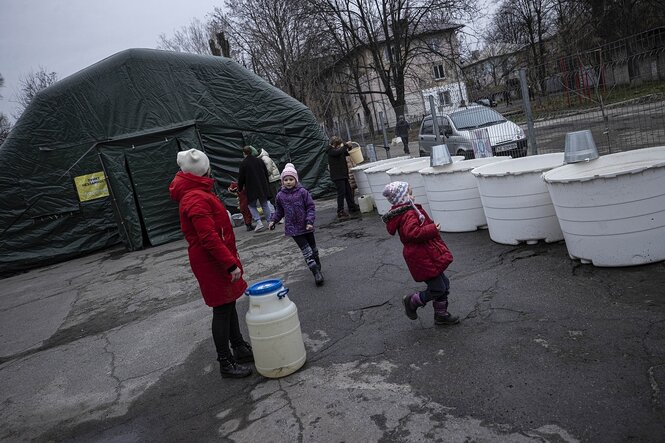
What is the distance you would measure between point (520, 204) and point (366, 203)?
17.3 ft

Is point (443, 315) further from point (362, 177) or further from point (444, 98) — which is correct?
point (444, 98)

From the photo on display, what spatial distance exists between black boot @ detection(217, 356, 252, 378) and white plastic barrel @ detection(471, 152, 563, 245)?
3602 millimetres

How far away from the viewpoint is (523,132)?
10.2 metres

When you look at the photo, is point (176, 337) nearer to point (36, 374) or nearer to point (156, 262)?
point (36, 374)

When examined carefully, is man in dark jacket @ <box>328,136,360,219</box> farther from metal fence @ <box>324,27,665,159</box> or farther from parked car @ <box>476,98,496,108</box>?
metal fence @ <box>324,27,665,159</box>

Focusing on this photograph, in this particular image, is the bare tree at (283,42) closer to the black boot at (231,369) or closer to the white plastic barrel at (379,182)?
the white plastic barrel at (379,182)

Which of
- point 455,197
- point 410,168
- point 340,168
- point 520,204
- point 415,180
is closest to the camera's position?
point 520,204

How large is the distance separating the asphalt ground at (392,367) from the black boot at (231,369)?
69 millimetres

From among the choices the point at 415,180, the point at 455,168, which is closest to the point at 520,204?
the point at 455,168

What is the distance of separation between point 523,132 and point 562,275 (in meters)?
6.16

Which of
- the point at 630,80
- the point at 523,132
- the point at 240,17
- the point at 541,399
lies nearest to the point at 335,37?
the point at 240,17

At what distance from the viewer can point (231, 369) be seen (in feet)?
13.4

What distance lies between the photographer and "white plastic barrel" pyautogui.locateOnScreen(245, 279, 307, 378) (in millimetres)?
3830

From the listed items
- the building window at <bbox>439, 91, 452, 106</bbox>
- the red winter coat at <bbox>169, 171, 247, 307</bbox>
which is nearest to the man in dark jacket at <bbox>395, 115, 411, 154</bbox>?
the building window at <bbox>439, 91, 452, 106</bbox>
